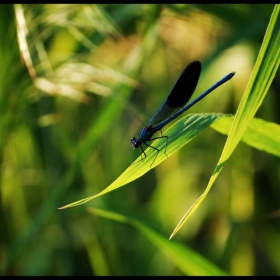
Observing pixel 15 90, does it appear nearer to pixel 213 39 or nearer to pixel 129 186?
pixel 129 186

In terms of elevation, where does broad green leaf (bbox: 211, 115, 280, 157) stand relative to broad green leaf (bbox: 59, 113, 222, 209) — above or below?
below

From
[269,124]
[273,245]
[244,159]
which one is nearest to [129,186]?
[244,159]

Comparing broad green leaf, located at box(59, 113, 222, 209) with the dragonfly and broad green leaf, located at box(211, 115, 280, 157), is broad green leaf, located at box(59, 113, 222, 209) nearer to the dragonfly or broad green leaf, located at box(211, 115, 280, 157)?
broad green leaf, located at box(211, 115, 280, 157)

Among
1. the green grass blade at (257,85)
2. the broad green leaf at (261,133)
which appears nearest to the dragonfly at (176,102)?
the broad green leaf at (261,133)

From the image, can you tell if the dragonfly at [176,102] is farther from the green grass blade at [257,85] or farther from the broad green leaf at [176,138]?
the green grass blade at [257,85]

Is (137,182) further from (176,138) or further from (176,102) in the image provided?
(176,138)

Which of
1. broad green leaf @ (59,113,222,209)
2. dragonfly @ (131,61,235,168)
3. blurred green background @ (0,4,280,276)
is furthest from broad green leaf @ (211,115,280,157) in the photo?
blurred green background @ (0,4,280,276)
